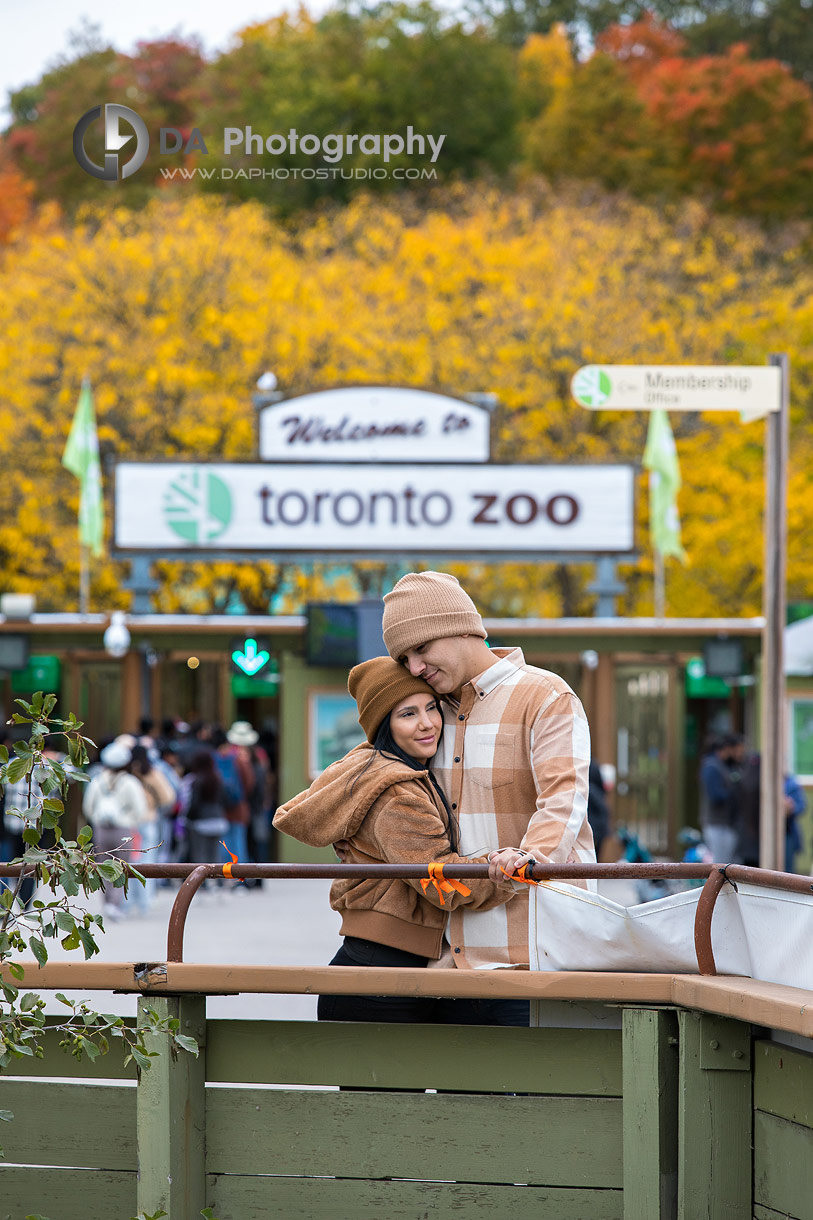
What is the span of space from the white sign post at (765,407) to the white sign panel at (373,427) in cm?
1320

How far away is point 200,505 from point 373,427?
2512 mm

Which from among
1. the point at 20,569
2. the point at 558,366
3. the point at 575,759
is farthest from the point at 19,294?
the point at 575,759

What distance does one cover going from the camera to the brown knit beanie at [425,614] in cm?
421

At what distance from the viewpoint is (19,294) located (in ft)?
115

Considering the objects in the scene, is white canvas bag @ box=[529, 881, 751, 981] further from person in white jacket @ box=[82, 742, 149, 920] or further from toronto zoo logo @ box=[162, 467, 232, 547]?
toronto zoo logo @ box=[162, 467, 232, 547]

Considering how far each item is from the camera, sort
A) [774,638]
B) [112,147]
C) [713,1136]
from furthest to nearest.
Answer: [112,147] → [774,638] → [713,1136]

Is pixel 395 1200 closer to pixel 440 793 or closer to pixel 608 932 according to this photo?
pixel 608 932

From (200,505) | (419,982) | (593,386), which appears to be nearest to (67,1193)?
(419,982)

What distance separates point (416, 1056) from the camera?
13.3 feet

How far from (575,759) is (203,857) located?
1287cm

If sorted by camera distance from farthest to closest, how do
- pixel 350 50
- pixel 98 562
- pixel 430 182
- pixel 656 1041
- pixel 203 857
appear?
pixel 350 50, pixel 430 182, pixel 98 562, pixel 203 857, pixel 656 1041

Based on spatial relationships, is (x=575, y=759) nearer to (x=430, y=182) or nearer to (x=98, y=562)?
(x=98, y=562)

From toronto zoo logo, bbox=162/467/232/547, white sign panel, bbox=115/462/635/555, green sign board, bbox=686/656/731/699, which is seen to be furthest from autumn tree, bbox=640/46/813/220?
green sign board, bbox=686/656/731/699

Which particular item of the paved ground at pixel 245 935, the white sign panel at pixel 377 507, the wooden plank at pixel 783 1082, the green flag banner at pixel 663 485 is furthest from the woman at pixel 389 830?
the green flag banner at pixel 663 485
